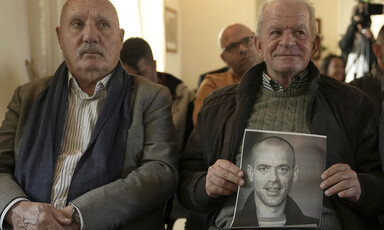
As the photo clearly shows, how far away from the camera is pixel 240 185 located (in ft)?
5.05

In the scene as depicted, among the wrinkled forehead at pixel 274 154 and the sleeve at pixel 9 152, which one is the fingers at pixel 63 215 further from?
the wrinkled forehead at pixel 274 154

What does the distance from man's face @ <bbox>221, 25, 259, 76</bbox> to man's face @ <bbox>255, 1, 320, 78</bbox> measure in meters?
1.21

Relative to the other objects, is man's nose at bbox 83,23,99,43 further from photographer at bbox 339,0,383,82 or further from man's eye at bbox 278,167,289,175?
photographer at bbox 339,0,383,82

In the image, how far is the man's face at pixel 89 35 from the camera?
6.05 ft

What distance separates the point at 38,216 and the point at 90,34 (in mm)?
670

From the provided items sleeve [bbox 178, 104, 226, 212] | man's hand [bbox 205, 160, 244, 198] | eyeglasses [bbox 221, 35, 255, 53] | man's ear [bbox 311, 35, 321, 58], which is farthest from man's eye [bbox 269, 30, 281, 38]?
eyeglasses [bbox 221, 35, 255, 53]

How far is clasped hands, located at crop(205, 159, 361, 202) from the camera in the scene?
1515 mm

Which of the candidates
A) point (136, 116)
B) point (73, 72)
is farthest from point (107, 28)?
point (136, 116)

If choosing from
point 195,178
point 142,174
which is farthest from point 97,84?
point 195,178

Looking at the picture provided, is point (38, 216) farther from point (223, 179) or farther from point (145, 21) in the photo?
point (145, 21)

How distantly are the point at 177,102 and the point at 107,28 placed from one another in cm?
85

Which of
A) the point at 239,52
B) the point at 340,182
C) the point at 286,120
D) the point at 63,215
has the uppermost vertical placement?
the point at 239,52

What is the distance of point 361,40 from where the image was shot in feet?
13.7

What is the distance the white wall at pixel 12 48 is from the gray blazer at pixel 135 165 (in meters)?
0.30
